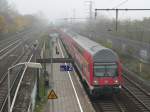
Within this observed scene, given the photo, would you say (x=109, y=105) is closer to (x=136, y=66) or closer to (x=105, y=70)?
(x=105, y=70)

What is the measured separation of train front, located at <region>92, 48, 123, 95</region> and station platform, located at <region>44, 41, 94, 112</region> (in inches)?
55.5

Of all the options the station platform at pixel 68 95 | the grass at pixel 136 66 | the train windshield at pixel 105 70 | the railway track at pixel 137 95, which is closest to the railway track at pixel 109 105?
the station platform at pixel 68 95

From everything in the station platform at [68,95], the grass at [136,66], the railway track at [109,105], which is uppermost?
the grass at [136,66]

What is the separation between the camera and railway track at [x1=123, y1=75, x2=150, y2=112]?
24.5m

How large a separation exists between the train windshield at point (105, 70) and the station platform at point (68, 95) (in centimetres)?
196

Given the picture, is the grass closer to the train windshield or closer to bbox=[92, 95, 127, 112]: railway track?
bbox=[92, 95, 127, 112]: railway track

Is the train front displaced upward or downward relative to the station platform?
upward

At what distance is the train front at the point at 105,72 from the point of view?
25.5 meters

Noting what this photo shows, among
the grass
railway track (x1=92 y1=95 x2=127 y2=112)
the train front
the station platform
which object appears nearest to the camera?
the station platform

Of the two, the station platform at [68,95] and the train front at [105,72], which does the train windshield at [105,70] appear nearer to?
the train front at [105,72]

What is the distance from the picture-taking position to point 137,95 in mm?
28094

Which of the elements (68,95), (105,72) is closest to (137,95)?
(105,72)

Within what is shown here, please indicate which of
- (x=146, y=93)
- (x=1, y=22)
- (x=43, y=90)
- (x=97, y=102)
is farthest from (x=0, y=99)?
(x=1, y=22)

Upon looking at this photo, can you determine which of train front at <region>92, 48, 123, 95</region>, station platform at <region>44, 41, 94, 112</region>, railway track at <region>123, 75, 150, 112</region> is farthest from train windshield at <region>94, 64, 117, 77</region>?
railway track at <region>123, 75, 150, 112</region>
